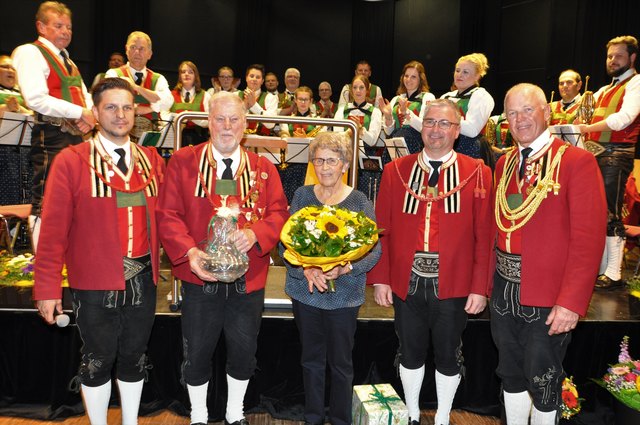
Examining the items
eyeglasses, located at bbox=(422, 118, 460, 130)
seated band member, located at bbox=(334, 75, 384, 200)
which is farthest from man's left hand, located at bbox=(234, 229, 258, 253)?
seated band member, located at bbox=(334, 75, 384, 200)

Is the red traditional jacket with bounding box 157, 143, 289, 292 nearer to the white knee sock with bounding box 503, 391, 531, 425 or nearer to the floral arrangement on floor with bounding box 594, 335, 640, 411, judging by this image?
the white knee sock with bounding box 503, 391, 531, 425

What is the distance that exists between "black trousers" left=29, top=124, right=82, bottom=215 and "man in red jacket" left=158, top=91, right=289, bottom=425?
1607mm

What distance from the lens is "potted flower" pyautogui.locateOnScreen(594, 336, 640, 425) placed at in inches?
137

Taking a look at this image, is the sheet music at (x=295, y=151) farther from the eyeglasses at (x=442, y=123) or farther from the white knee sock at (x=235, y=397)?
the white knee sock at (x=235, y=397)

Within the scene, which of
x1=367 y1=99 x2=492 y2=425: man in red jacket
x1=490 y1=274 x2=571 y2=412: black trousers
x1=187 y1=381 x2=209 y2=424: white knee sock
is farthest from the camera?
x1=187 y1=381 x2=209 y2=424: white knee sock

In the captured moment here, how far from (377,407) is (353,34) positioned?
446 inches

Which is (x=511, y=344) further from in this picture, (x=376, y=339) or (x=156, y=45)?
(x=156, y=45)

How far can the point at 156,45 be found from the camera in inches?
453

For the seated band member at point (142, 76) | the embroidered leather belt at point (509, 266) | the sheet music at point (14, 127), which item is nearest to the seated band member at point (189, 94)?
the seated band member at point (142, 76)

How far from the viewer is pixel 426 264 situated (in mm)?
2951

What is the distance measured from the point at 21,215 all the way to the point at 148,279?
3.11 meters

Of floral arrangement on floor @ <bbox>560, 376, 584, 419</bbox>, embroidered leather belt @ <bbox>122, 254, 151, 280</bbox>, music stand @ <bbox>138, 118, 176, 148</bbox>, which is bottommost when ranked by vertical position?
floral arrangement on floor @ <bbox>560, 376, 584, 419</bbox>

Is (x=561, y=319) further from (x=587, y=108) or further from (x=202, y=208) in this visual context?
(x=587, y=108)

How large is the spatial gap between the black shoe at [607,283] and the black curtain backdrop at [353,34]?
4.89 metres
